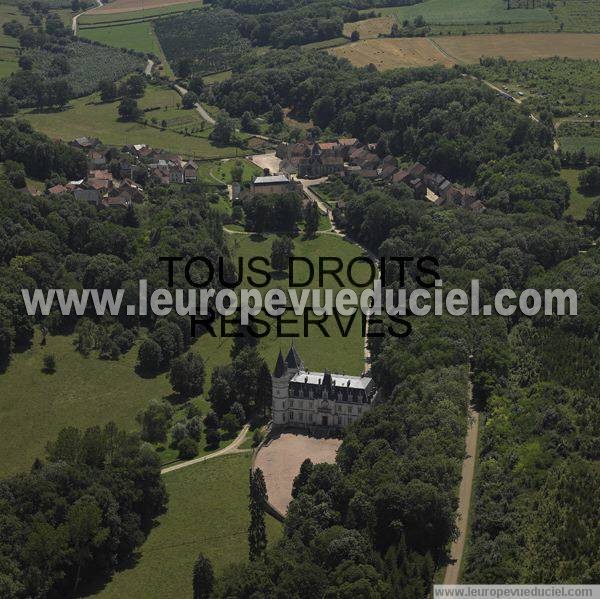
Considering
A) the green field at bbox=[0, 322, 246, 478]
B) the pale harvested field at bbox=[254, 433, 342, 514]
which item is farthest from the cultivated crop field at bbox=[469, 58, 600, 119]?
the pale harvested field at bbox=[254, 433, 342, 514]

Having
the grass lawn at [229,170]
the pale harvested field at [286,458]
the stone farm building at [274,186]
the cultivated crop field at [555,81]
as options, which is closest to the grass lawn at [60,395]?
the pale harvested field at [286,458]

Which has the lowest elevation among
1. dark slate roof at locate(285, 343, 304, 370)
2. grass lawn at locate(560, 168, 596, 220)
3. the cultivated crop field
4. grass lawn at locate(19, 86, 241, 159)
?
dark slate roof at locate(285, 343, 304, 370)

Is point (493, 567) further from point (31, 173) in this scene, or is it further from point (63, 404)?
point (31, 173)

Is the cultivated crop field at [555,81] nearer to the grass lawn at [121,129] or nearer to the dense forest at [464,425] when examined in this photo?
the dense forest at [464,425]

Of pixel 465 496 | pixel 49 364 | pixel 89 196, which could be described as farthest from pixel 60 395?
pixel 89 196

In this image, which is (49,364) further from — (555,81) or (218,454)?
(555,81)

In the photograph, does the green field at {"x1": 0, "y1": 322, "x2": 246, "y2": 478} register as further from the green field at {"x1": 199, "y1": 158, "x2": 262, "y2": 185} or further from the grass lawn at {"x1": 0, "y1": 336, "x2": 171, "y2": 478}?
the green field at {"x1": 199, "y1": 158, "x2": 262, "y2": 185}

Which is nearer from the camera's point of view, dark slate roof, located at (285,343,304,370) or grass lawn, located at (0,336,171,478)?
grass lawn, located at (0,336,171,478)

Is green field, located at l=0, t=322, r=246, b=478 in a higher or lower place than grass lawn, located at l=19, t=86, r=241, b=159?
lower
